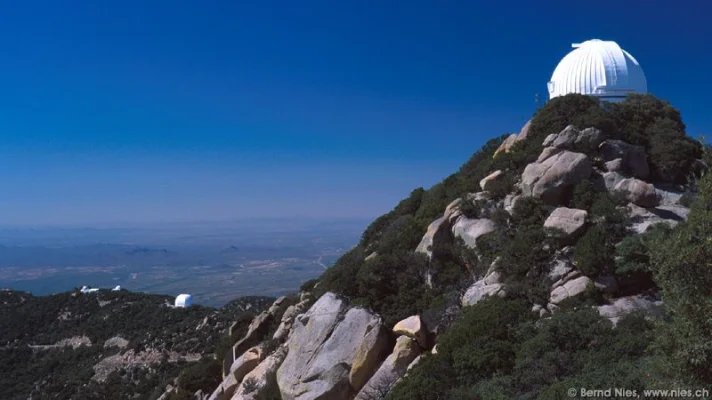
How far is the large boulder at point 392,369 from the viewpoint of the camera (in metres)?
13.1

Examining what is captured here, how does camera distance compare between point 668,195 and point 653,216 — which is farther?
point 668,195

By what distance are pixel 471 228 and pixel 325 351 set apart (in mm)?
6255

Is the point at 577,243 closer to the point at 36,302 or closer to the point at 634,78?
the point at 634,78

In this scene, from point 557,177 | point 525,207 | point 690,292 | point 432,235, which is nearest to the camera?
point 690,292

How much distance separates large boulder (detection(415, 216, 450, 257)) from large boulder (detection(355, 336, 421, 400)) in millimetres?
4000

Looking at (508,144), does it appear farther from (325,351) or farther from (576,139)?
(325,351)

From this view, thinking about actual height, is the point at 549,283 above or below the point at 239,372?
above

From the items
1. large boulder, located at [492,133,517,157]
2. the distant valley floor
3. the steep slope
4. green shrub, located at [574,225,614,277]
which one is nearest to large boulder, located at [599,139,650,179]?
the steep slope

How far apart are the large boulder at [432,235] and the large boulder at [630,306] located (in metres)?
5.83

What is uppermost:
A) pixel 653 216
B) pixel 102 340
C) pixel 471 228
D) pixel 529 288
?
pixel 653 216

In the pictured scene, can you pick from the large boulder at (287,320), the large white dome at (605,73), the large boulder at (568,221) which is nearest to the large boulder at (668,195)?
the large boulder at (568,221)

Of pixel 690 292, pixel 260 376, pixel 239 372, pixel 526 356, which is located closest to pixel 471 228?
pixel 526 356

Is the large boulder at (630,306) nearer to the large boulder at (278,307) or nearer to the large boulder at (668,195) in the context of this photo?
the large boulder at (668,195)

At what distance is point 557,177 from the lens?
16.9 metres
